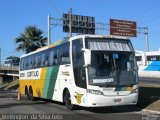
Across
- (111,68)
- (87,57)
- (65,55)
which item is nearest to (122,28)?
(65,55)

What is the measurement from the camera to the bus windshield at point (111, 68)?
1592 centimetres

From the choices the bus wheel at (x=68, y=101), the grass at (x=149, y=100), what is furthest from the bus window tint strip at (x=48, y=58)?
the grass at (x=149, y=100)

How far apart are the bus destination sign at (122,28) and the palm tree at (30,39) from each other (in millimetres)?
11983

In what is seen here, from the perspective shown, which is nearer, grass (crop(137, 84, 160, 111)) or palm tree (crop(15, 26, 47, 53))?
grass (crop(137, 84, 160, 111))

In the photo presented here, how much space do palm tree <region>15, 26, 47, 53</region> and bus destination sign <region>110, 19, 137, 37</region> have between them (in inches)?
472

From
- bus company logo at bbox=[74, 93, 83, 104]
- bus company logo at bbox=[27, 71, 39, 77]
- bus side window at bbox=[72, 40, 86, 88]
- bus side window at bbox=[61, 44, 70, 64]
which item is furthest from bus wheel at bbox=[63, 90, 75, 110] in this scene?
bus company logo at bbox=[27, 71, 39, 77]

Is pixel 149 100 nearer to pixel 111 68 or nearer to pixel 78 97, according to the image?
pixel 111 68

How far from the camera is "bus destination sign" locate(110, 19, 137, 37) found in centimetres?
6544

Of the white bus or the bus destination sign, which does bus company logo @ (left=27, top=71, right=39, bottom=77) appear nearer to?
the white bus

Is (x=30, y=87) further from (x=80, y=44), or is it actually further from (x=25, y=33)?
(x=25, y=33)

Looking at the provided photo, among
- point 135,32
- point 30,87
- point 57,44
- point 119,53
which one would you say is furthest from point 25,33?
point 119,53

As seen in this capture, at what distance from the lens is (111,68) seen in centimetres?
1620

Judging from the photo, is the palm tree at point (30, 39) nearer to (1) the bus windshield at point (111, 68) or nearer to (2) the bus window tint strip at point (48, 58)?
(2) the bus window tint strip at point (48, 58)

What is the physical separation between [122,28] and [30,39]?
52.8 feet
